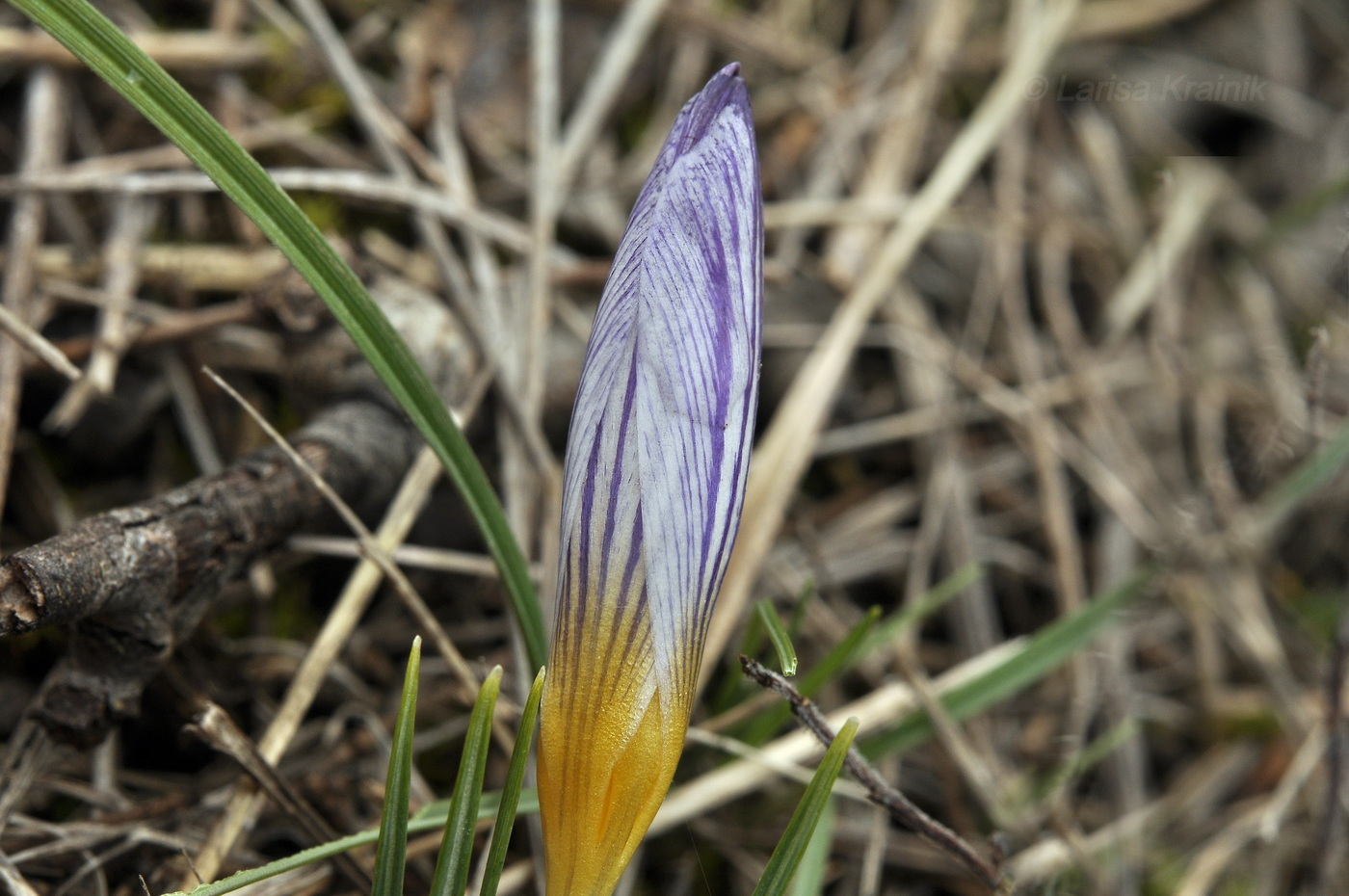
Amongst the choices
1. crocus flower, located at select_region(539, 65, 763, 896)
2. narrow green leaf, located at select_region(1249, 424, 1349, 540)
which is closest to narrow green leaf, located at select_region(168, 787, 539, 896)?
crocus flower, located at select_region(539, 65, 763, 896)

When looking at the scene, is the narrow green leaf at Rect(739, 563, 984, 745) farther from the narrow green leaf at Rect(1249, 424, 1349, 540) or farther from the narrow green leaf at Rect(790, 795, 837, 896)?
the narrow green leaf at Rect(1249, 424, 1349, 540)

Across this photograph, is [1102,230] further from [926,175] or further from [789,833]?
[789,833]

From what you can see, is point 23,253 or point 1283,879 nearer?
point 23,253

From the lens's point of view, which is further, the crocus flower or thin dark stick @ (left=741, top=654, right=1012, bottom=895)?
thin dark stick @ (left=741, top=654, right=1012, bottom=895)

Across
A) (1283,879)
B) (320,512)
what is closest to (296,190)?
(320,512)

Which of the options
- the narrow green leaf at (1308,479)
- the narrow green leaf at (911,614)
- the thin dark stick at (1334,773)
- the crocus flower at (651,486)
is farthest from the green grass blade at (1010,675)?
the crocus flower at (651,486)

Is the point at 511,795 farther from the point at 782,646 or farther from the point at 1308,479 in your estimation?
the point at 1308,479
